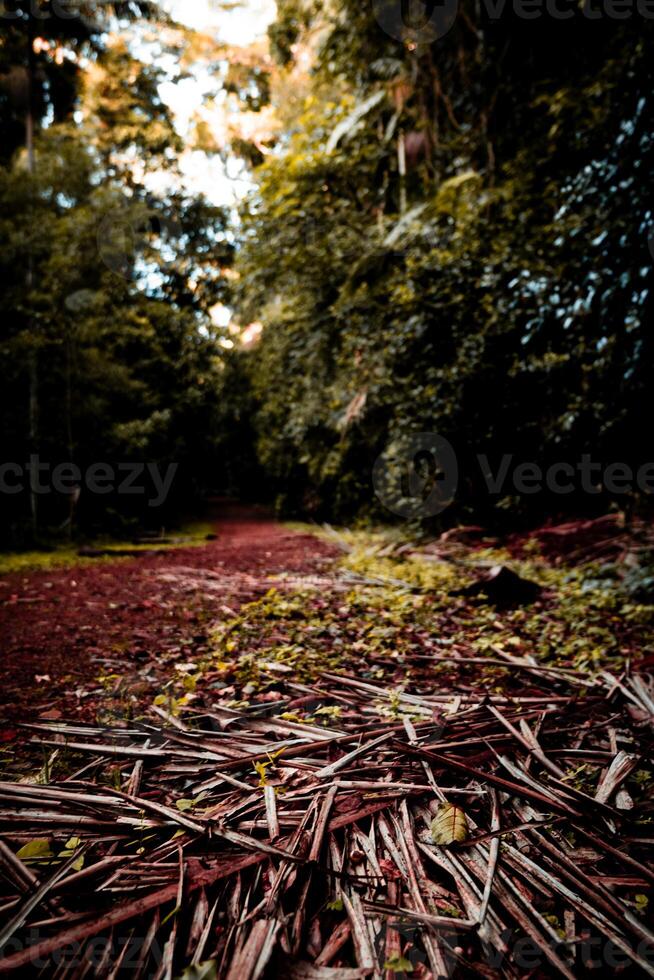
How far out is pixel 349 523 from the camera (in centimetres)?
1113

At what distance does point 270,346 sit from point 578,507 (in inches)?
337

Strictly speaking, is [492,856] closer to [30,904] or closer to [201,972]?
[201,972]

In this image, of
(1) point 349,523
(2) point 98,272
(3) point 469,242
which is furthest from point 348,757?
(2) point 98,272

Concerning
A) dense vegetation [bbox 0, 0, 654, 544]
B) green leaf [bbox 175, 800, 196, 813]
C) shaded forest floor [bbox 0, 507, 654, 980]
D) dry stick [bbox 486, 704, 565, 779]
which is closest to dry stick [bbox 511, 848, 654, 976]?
shaded forest floor [bbox 0, 507, 654, 980]

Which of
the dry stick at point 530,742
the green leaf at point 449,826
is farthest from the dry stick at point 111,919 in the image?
the dry stick at point 530,742

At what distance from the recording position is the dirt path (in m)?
2.15

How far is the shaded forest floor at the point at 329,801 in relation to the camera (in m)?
0.93

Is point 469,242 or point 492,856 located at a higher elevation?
point 469,242

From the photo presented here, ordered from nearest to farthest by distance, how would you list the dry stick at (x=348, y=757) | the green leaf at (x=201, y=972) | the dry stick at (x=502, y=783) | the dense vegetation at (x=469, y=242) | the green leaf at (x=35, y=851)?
the green leaf at (x=201, y=972) < the green leaf at (x=35, y=851) < the dry stick at (x=502, y=783) < the dry stick at (x=348, y=757) < the dense vegetation at (x=469, y=242)

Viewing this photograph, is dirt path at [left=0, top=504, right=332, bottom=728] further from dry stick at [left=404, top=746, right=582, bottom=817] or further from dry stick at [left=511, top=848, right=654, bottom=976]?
dry stick at [left=511, top=848, right=654, bottom=976]

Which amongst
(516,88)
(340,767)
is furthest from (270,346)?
(340,767)

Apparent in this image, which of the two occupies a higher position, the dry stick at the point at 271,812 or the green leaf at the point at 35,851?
the green leaf at the point at 35,851

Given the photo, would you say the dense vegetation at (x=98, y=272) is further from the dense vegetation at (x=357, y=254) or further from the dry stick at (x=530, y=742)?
the dry stick at (x=530, y=742)

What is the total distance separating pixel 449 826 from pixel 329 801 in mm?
327
